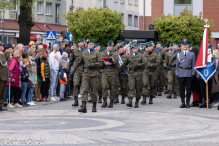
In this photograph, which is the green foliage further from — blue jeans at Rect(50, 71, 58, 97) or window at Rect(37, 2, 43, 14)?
blue jeans at Rect(50, 71, 58, 97)

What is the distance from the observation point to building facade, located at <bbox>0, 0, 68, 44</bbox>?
42.0 meters

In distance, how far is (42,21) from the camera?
1938 inches

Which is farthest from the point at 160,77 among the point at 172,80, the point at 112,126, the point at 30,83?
the point at 112,126

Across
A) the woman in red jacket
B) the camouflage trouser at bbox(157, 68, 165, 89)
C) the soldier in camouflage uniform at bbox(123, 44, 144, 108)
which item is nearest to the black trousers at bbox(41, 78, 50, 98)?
the woman in red jacket

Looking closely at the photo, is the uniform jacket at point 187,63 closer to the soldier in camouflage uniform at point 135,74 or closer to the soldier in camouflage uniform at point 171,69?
the soldier in camouflage uniform at point 135,74

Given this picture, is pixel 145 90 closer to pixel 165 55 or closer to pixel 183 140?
pixel 165 55

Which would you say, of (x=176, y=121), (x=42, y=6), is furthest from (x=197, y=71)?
(x=42, y=6)

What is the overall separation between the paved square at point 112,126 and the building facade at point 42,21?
2778 centimetres

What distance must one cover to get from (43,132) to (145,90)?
688 cm

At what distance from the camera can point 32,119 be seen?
1199cm

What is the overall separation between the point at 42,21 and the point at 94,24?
7.09m

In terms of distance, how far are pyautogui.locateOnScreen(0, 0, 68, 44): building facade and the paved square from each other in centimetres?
2778

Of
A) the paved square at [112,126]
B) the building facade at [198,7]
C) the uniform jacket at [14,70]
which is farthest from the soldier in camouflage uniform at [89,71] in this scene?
the building facade at [198,7]

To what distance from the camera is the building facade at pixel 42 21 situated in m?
42.0
